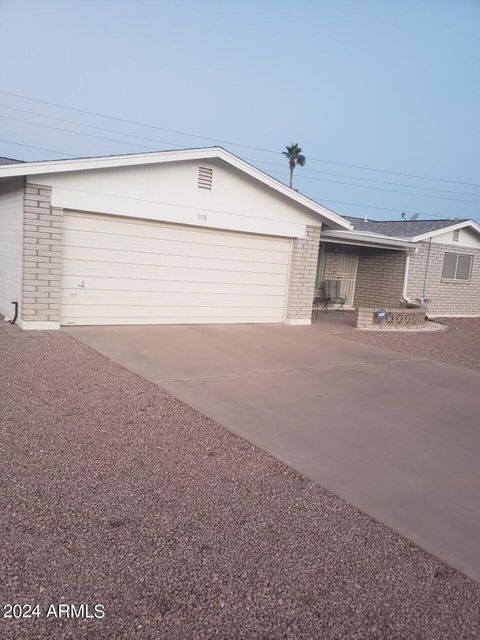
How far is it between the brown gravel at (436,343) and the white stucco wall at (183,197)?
10.2 ft

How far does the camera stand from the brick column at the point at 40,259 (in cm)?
937

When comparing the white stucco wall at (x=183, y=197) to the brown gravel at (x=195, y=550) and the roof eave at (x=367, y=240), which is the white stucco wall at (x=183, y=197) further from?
the brown gravel at (x=195, y=550)

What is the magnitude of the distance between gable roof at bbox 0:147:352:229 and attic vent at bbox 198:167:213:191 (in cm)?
29

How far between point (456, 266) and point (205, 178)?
11.4m

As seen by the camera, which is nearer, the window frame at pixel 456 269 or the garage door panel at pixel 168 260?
the garage door panel at pixel 168 260

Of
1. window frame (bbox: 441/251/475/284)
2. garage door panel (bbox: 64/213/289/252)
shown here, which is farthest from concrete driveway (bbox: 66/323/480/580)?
window frame (bbox: 441/251/475/284)

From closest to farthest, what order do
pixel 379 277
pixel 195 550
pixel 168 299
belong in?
pixel 195 550
pixel 168 299
pixel 379 277

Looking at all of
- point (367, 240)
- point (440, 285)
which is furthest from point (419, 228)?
point (367, 240)

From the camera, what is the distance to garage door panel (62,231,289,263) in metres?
10.2

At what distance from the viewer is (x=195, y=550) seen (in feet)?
9.88

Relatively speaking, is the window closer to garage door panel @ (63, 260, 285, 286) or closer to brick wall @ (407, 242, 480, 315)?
brick wall @ (407, 242, 480, 315)

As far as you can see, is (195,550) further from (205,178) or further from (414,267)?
(414,267)

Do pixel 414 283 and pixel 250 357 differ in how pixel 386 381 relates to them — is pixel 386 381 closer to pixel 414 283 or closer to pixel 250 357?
pixel 250 357

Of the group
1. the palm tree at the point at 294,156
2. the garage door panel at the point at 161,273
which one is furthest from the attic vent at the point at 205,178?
the palm tree at the point at 294,156
